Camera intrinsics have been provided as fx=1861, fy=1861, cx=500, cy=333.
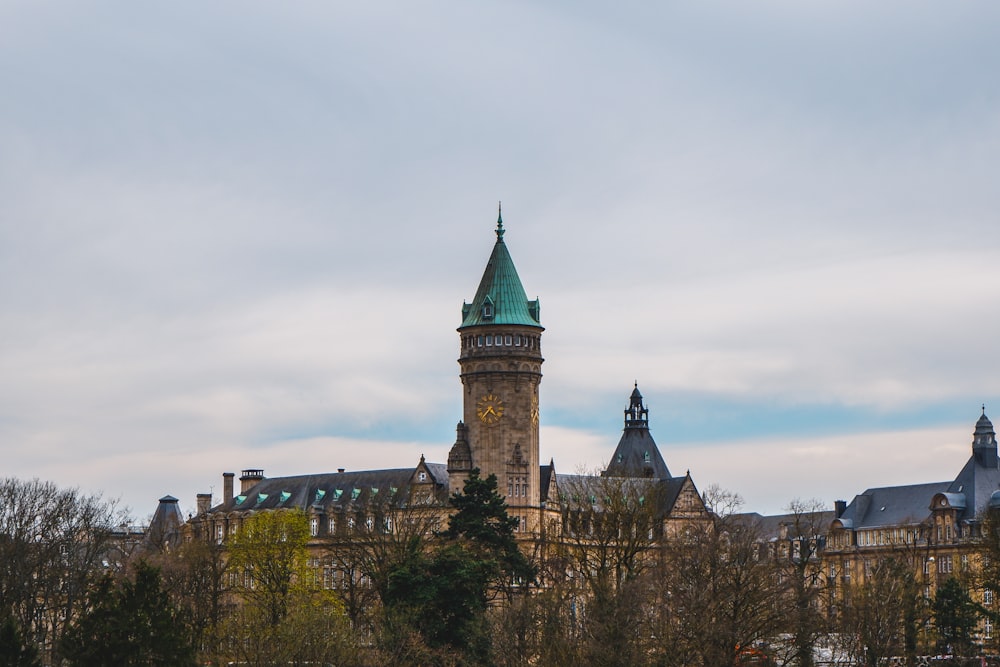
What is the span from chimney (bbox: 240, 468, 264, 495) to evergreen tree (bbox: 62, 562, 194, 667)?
104 m

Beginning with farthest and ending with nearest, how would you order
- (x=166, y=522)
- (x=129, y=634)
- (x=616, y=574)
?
(x=166, y=522) → (x=616, y=574) → (x=129, y=634)

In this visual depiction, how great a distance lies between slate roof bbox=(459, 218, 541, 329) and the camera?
145125mm

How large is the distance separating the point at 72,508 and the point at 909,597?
158 ft

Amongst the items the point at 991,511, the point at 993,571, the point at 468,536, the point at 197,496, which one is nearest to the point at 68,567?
the point at 468,536

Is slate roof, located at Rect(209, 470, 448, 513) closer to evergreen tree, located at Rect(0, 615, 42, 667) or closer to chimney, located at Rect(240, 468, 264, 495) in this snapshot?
chimney, located at Rect(240, 468, 264, 495)

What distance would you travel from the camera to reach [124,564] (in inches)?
5123

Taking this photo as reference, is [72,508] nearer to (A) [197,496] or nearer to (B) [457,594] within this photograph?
(B) [457,594]

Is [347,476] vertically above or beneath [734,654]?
above

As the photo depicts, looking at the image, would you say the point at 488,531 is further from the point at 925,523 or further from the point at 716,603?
the point at 925,523

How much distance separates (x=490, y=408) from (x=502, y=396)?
4.44 ft

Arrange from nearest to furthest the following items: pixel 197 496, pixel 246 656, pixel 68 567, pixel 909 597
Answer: pixel 246 656
pixel 909 597
pixel 68 567
pixel 197 496

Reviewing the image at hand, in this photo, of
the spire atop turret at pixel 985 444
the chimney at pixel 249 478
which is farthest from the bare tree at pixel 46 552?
the spire atop turret at pixel 985 444

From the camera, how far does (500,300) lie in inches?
5733

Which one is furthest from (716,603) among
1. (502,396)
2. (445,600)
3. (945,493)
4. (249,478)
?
(249,478)
